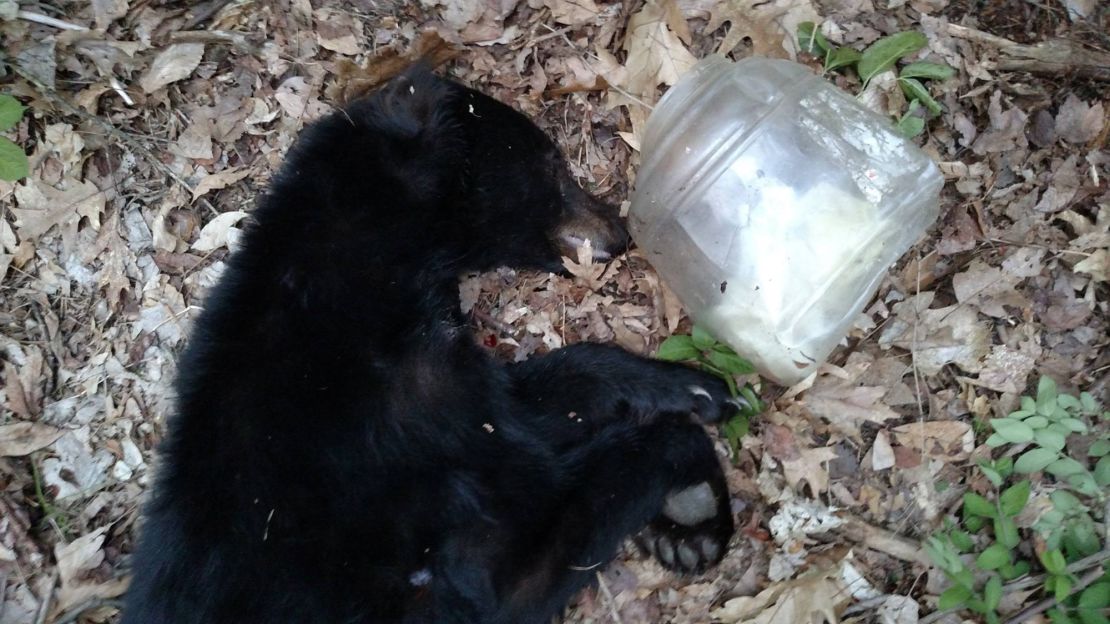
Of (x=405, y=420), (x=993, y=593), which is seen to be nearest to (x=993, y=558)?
(x=993, y=593)

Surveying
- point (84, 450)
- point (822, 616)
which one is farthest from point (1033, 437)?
point (84, 450)

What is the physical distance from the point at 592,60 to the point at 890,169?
1.55 metres

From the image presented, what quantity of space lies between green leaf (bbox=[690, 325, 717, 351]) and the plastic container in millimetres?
37

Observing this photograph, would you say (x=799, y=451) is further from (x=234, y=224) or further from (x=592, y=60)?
(x=234, y=224)

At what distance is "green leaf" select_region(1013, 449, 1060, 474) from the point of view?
2957 millimetres

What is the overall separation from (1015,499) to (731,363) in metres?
1.19

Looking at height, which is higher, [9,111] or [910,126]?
[910,126]

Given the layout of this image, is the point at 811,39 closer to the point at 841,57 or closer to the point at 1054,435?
the point at 841,57

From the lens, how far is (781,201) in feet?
9.84

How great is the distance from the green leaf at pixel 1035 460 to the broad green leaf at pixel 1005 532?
218 mm

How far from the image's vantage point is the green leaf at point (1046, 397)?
302 cm

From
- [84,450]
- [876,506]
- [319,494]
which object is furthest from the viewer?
[84,450]

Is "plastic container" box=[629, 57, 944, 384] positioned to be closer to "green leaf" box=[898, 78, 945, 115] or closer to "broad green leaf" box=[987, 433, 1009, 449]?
"green leaf" box=[898, 78, 945, 115]

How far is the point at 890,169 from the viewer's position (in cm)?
311
